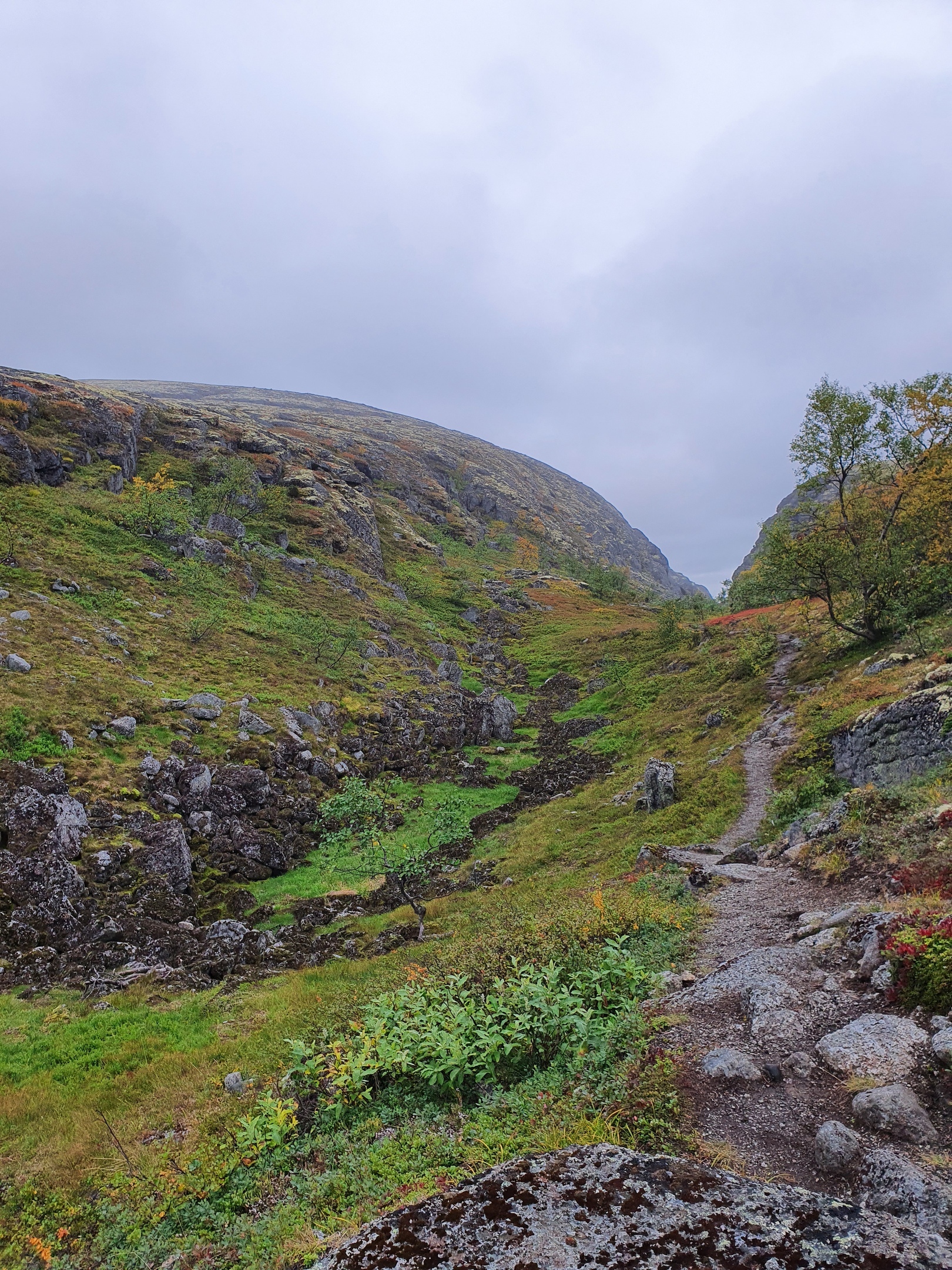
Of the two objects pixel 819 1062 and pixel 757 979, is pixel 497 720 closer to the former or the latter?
pixel 757 979

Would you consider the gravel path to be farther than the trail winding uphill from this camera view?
Yes

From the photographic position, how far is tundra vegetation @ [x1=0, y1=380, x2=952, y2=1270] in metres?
6.32

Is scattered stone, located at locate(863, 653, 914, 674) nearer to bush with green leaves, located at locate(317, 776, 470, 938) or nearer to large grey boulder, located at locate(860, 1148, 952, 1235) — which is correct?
bush with green leaves, located at locate(317, 776, 470, 938)

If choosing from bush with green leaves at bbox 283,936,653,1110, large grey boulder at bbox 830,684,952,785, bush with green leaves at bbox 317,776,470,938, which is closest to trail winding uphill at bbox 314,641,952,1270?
bush with green leaves at bbox 283,936,653,1110

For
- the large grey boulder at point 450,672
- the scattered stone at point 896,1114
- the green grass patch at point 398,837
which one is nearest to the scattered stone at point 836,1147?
the scattered stone at point 896,1114

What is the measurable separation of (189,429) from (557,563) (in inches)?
3752

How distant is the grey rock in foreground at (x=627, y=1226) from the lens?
3.07 m

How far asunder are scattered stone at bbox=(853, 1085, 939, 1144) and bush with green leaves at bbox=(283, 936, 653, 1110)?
285 cm

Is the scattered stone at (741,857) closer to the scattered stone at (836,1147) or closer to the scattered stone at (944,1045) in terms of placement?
the scattered stone at (944,1045)

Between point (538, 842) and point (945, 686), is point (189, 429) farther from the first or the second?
point (945, 686)

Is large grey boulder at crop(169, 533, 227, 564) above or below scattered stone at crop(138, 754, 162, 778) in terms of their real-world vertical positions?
above

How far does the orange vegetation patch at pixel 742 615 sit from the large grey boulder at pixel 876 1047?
56.0m

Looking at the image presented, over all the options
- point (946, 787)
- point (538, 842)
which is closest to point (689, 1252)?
point (946, 787)

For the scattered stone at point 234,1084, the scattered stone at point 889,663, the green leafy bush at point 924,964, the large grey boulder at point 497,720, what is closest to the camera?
the green leafy bush at point 924,964
